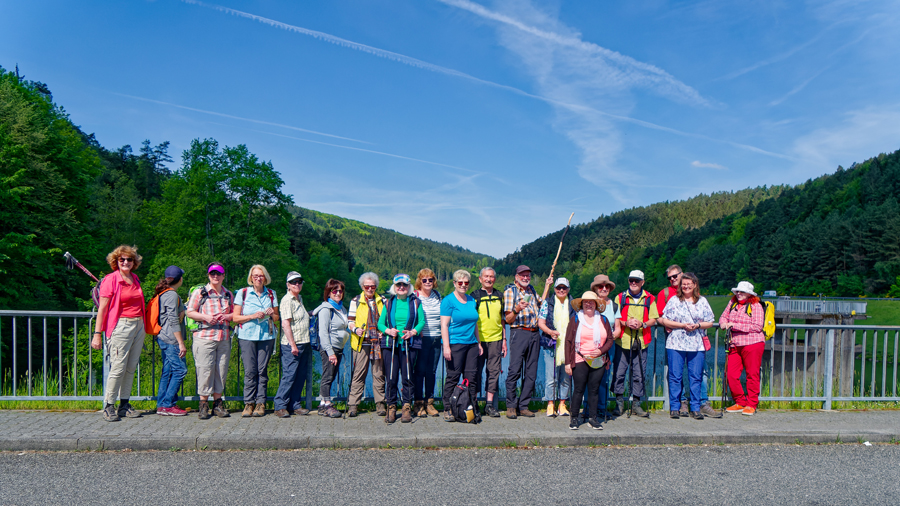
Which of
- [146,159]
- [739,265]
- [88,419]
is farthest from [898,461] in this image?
[739,265]

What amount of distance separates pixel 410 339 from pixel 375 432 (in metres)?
1.17

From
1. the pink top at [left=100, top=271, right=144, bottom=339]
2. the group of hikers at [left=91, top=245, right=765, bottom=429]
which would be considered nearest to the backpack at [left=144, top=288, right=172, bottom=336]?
the group of hikers at [left=91, top=245, right=765, bottom=429]

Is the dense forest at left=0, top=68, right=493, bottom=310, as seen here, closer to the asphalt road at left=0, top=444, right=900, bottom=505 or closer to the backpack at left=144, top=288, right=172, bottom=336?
the backpack at left=144, top=288, right=172, bottom=336

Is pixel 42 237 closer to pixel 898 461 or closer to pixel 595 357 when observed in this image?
pixel 595 357

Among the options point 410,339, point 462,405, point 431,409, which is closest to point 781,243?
point 431,409

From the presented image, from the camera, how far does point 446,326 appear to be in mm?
6398

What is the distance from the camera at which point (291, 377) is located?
648 centimetres

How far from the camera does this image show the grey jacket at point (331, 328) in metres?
6.48

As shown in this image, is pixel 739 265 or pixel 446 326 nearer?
pixel 446 326

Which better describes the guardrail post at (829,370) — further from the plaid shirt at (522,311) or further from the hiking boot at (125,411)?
the hiking boot at (125,411)

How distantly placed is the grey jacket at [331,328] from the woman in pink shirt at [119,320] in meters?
2.06

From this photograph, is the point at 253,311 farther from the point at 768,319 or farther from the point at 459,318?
the point at 768,319

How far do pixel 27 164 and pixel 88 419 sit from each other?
844 inches

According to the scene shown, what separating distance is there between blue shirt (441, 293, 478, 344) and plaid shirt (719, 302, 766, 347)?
3.54 metres
